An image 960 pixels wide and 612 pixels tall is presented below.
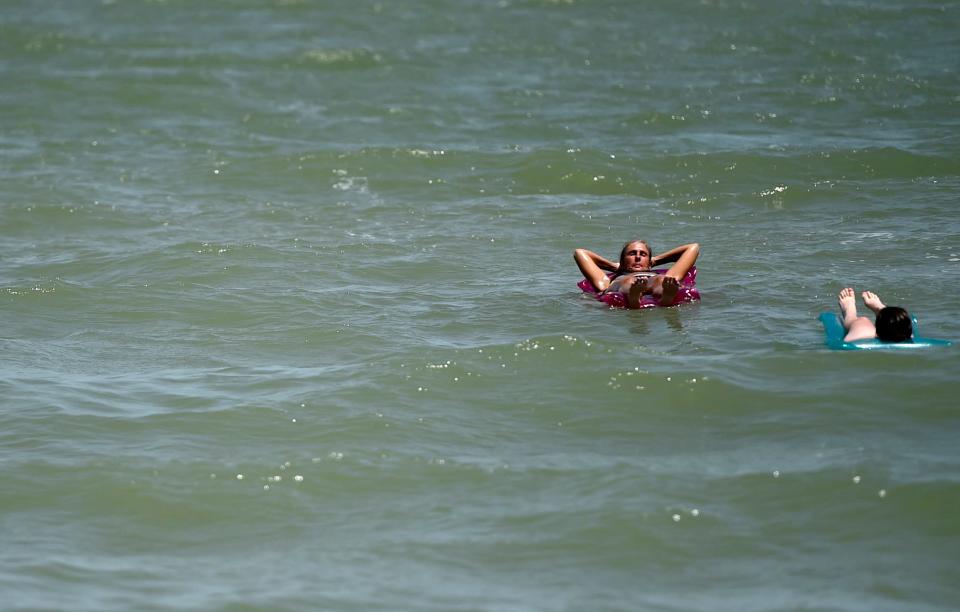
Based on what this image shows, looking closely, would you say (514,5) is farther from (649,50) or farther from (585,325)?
(585,325)

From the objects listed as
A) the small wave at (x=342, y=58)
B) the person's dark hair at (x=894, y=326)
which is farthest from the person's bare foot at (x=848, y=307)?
the small wave at (x=342, y=58)

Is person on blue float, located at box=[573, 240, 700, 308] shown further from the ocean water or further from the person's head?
the ocean water

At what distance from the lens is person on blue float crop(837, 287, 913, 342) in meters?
8.75

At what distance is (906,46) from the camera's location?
21375mm

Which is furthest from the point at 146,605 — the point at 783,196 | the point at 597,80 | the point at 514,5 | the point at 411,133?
the point at 514,5

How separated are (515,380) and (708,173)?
7804mm

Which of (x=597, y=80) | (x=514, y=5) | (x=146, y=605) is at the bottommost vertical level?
(x=146, y=605)

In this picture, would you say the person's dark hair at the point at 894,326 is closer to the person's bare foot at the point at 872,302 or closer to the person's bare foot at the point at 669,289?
the person's bare foot at the point at 872,302

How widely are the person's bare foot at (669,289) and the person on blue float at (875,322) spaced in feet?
4.10

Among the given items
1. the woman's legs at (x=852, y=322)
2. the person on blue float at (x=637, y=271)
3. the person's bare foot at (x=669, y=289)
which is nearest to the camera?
the woman's legs at (x=852, y=322)

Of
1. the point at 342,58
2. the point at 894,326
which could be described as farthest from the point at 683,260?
the point at 342,58

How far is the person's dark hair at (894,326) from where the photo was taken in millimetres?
8734

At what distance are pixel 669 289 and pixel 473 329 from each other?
157 centimetres

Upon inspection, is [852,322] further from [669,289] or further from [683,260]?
[683,260]
